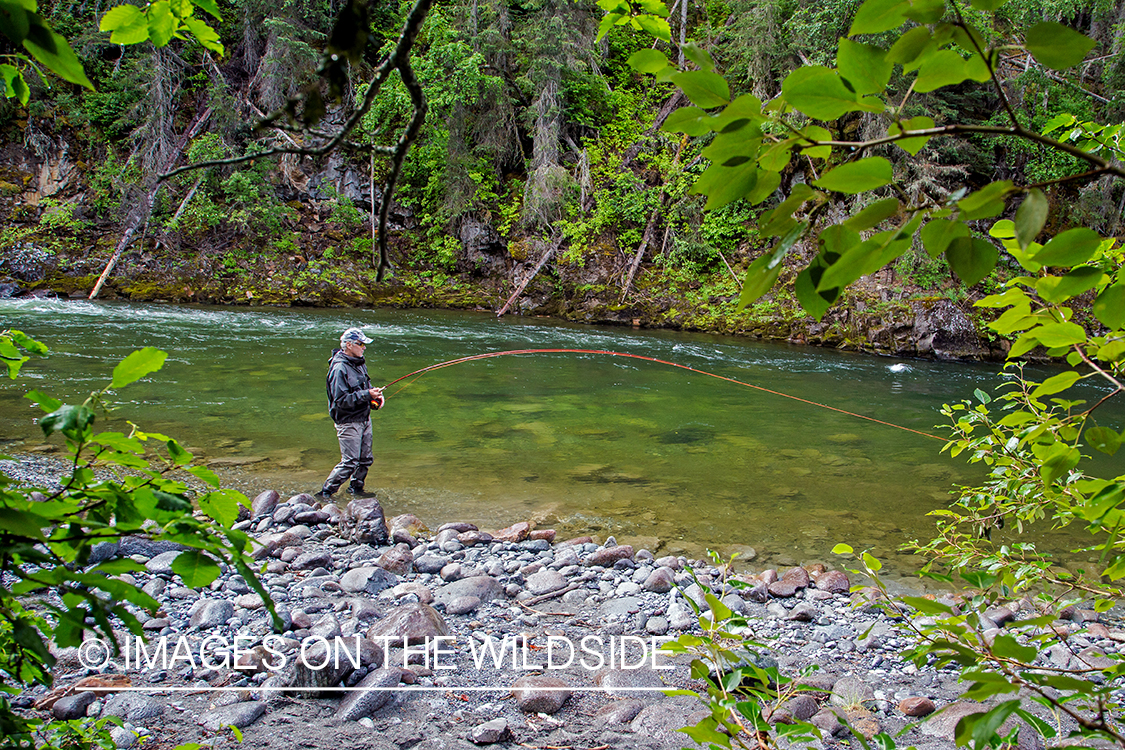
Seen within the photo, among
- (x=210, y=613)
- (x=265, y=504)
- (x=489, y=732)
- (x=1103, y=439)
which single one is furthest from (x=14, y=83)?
(x=265, y=504)

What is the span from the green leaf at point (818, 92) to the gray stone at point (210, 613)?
353cm

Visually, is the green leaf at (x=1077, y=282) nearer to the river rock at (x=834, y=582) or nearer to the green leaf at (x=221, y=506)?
the green leaf at (x=221, y=506)

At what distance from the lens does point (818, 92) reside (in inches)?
28.4

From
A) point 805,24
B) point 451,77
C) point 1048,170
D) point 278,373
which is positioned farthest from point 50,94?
point 1048,170

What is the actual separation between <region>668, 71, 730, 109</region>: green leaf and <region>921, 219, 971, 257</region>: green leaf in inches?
11.1

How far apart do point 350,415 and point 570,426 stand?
129 inches

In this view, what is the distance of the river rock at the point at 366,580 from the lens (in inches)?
147

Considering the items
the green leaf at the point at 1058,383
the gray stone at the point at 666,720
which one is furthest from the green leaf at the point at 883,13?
the gray stone at the point at 666,720

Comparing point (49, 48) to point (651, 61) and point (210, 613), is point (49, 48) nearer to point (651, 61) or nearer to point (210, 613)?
point (651, 61)

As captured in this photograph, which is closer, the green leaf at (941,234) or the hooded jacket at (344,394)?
the green leaf at (941,234)

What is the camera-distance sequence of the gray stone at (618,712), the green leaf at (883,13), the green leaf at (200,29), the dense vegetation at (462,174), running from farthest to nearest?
1. the dense vegetation at (462,174)
2. the gray stone at (618,712)
3. the green leaf at (200,29)
4. the green leaf at (883,13)

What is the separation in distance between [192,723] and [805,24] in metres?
18.4

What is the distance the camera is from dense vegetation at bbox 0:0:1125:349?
53.9 feet

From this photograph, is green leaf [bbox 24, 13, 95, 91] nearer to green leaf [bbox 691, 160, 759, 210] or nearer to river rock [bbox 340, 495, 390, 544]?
green leaf [bbox 691, 160, 759, 210]
